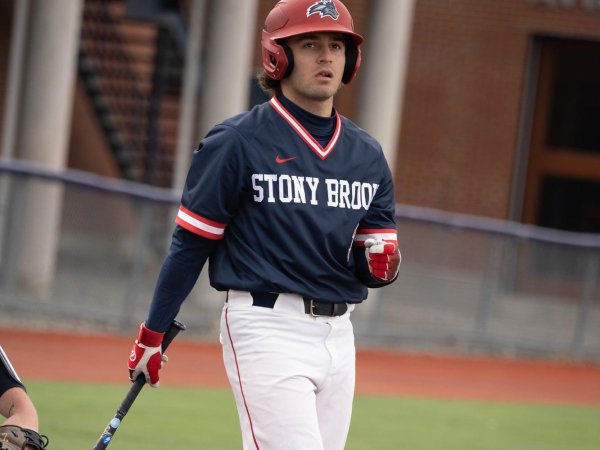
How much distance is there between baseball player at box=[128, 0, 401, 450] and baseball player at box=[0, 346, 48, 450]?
0.45m

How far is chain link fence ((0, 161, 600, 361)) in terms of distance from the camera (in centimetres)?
1135

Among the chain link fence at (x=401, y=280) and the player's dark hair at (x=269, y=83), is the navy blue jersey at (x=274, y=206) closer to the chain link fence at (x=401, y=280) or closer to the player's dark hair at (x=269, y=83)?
the player's dark hair at (x=269, y=83)

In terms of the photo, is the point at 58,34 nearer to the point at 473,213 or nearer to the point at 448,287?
the point at 448,287

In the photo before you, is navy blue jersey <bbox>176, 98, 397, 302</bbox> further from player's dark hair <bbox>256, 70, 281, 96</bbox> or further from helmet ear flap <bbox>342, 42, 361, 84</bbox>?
helmet ear flap <bbox>342, 42, 361, 84</bbox>

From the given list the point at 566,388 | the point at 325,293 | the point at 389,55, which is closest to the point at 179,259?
the point at 325,293

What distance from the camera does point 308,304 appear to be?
4.32m

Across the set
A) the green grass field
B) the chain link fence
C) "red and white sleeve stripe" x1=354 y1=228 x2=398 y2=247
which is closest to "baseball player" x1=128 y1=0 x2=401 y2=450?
"red and white sleeve stripe" x1=354 y1=228 x2=398 y2=247

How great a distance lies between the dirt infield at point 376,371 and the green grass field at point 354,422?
482 millimetres

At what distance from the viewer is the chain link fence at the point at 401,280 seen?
37.2ft

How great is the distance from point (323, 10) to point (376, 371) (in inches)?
292

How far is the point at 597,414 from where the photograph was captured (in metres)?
10.3

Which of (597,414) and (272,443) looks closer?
(272,443)

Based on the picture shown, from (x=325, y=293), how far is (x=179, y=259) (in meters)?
0.52

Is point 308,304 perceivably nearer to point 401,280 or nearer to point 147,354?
point 147,354
